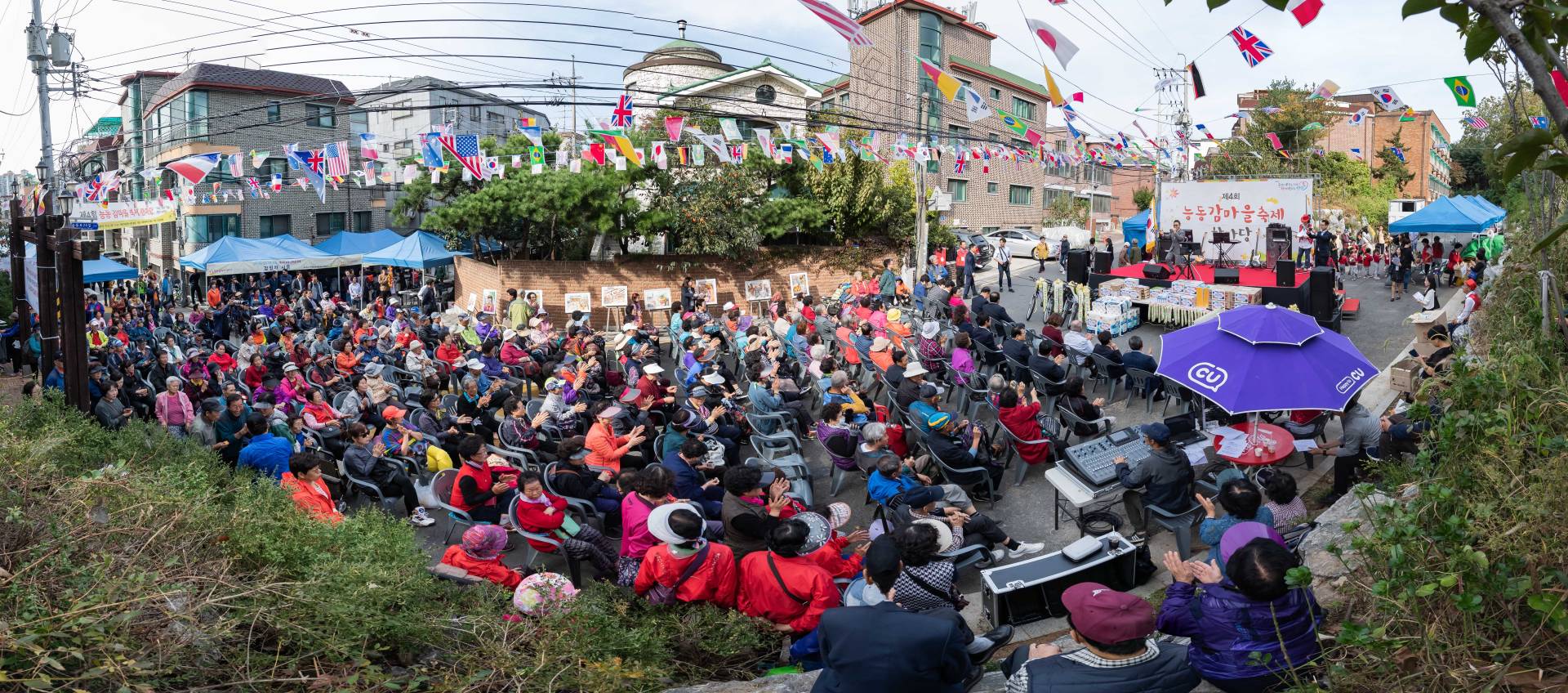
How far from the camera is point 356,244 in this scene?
26.8 metres

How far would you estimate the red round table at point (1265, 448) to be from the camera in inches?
Answer: 301

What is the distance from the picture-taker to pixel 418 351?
1307 centimetres

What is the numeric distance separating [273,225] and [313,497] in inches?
1355

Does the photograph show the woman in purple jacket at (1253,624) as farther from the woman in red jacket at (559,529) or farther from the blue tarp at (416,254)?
the blue tarp at (416,254)

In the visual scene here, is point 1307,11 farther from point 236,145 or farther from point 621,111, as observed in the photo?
point 236,145

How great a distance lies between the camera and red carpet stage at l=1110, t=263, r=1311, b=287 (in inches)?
683

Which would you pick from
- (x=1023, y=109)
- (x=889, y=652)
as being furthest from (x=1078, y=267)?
(x=1023, y=109)

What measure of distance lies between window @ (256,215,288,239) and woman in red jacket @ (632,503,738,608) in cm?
3629

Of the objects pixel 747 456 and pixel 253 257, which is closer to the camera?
pixel 747 456

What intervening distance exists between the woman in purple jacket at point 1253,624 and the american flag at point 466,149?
51.2 ft

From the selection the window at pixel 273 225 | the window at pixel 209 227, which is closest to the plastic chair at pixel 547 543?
the window at pixel 209 227

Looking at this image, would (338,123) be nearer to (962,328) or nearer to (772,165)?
(772,165)

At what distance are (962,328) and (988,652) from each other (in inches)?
343

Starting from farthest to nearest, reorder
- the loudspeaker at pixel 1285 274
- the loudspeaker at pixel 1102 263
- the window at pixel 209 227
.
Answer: the window at pixel 209 227 → the loudspeaker at pixel 1102 263 → the loudspeaker at pixel 1285 274
